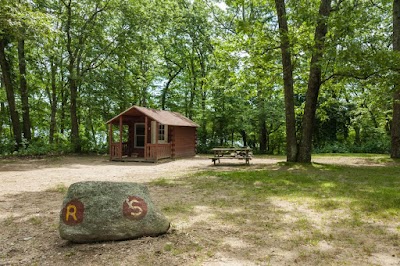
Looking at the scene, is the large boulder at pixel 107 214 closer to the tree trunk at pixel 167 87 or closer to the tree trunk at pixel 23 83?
the tree trunk at pixel 23 83

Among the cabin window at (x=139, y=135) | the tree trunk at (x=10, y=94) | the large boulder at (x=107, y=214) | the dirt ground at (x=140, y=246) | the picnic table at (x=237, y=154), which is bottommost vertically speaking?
the dirt ground at (x=140, y=246)

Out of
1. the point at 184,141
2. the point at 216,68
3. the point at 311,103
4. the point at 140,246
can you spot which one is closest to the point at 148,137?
the point at 184,141

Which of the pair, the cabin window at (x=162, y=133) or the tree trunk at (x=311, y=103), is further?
the cabin window at (x=162, y=133)

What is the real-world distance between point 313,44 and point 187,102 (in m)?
16.6

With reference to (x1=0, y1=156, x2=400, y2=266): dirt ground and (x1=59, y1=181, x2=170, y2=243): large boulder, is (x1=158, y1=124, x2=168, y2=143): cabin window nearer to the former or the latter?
(x1=0, y1=156, x2=400, y2=266): dirt ground

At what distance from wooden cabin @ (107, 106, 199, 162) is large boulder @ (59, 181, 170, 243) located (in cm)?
1092

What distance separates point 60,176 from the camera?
32.4 ft

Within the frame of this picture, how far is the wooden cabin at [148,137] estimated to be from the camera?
15492 millimetres

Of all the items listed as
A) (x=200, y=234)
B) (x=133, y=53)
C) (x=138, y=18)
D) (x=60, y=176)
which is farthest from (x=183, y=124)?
(x=200, y=234)

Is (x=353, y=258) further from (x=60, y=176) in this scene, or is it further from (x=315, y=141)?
(x=315, y=141)

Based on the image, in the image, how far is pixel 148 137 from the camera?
16828 mm

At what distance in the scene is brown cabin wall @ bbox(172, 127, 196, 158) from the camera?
17.9m

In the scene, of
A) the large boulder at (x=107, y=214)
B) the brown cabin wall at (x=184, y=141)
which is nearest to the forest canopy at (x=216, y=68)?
the brown cabin wall at (x=184, y=141)

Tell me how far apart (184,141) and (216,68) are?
26.3 ft
